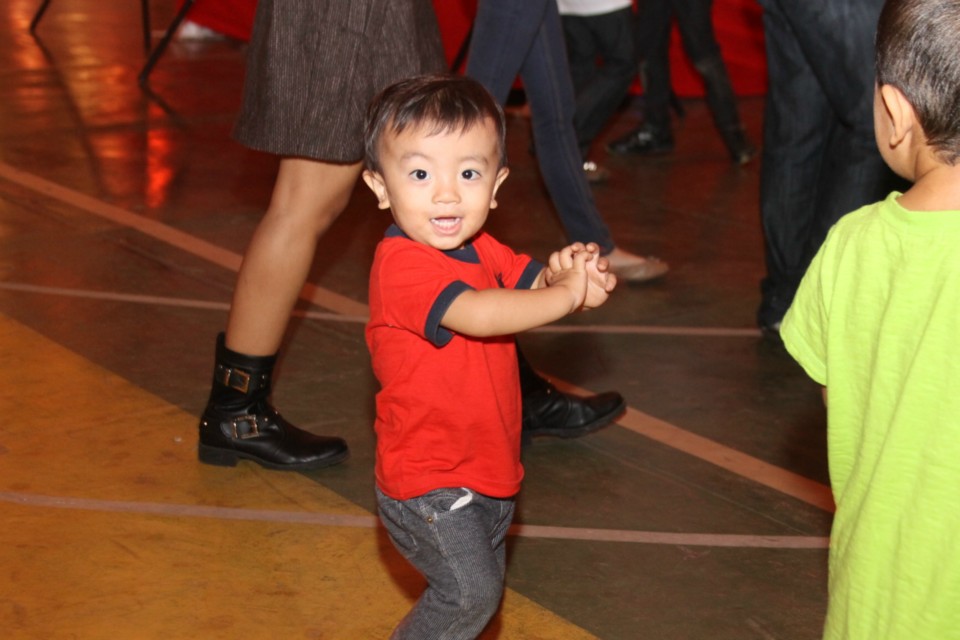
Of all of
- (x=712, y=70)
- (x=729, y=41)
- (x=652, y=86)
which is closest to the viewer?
(x=712, y=70)

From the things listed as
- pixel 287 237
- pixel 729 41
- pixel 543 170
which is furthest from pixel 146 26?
pixel 287 237

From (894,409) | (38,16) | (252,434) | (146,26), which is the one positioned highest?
(894,409)

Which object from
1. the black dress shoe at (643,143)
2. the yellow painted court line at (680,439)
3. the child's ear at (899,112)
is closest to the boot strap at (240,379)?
the yellow painted court line at (680,439)

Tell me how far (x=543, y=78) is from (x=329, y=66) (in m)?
1.62

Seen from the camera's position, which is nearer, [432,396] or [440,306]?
[440,306]

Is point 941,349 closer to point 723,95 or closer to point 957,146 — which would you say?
point 957,146

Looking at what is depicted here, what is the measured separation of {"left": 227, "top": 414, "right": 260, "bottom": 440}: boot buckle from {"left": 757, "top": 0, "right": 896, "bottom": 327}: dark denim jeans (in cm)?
198

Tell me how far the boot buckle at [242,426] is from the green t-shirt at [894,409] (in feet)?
6.34

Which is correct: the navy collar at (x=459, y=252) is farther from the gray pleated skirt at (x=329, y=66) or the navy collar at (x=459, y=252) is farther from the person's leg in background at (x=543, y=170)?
the person's leg in background at (x=543, y=170)

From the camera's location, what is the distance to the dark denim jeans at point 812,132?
405cm

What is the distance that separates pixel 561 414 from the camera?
377 cm

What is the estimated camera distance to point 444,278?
2229mm

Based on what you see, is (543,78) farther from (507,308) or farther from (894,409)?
(894,409)

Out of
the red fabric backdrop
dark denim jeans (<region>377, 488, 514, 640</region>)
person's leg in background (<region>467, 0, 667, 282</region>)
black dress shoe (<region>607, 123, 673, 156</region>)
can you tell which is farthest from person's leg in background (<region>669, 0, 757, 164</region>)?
dark denim jeans (<region>377, 488, 514, 640</region>)
